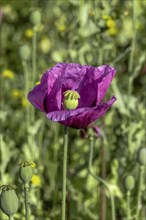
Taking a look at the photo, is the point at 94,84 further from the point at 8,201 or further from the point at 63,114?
the point at 8,201

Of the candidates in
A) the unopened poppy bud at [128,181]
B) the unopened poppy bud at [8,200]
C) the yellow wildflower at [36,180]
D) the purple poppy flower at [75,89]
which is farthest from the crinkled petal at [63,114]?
the yellow wildflower at [36,180]

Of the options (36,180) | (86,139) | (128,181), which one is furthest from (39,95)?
(86,139)

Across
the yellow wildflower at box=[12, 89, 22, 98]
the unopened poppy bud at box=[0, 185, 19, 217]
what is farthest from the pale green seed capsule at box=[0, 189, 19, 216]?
the yellow wildflower at box=[12, 89, 22, 98]

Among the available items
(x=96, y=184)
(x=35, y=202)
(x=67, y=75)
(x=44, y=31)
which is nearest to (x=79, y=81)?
(x=67, y=75)

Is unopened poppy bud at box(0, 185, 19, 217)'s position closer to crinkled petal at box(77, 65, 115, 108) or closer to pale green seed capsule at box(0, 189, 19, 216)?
pale green seed capsule at box(0, 189, 19, 216)

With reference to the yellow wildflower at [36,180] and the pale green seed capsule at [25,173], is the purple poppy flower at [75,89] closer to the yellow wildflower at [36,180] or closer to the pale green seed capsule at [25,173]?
the pale green seed capsule at [25,173]

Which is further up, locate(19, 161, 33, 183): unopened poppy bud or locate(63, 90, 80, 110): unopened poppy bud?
locate(63, 90, 80, 110): unopened poppy bud

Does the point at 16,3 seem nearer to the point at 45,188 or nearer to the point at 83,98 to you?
the point at 45,188

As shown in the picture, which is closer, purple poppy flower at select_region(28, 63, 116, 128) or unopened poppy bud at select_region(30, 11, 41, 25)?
purple poppy flower at select_region(28, 63, 116, 128)
